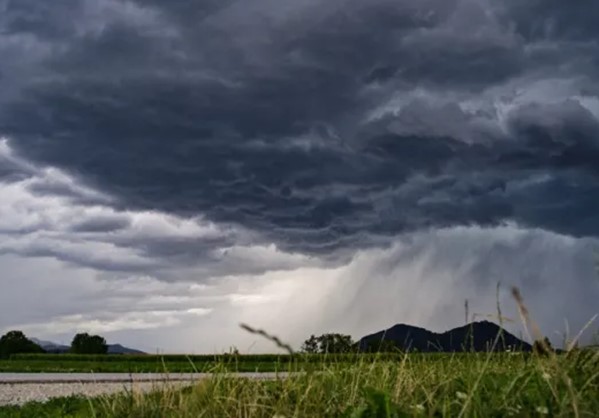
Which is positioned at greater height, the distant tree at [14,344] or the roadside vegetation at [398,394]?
the distant tree at [14,344]

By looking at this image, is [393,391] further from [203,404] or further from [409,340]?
[409,340]

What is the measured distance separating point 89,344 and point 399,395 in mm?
32321

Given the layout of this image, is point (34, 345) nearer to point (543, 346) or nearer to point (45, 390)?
point (45, 390)

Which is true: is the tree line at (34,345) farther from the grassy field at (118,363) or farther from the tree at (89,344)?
the grassy field at (118,363)

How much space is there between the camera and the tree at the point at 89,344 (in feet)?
124

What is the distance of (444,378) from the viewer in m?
7.68

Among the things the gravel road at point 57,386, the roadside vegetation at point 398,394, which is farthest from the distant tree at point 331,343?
the gravel road at point 57,386

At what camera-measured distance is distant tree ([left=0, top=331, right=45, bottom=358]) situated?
39.6 m

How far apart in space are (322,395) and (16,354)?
3296cm

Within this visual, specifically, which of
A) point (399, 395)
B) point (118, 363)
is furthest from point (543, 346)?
point (118, 363)

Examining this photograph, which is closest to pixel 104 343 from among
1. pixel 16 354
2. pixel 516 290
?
pixel 16 354

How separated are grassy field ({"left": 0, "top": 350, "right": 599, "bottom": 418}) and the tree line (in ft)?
96.4

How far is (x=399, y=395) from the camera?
7336mm

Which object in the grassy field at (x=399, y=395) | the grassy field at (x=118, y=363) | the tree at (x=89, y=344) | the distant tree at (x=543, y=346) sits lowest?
the grassy field at (x=399, y=395)
